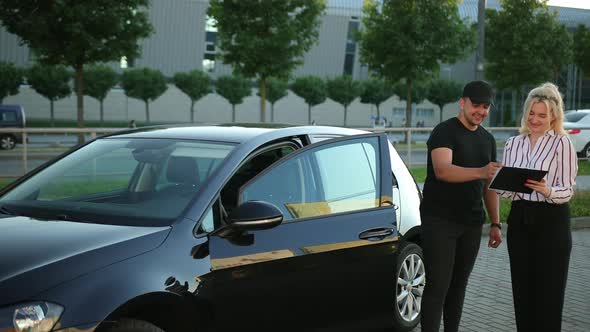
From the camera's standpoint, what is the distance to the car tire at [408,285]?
17.5ft

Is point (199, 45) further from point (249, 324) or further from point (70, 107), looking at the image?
point (249, 324)

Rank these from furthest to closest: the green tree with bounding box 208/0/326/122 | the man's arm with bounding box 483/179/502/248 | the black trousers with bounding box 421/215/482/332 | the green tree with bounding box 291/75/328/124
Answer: the green tree with bounding box 291/75/328/124
the green tree with bounding box 208/0/326/122
the man's arm with bounding box 483/179/502/248
the black trousers with bounding box 421/215/482/332

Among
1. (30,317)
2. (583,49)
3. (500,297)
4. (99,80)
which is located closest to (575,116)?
(500,297)

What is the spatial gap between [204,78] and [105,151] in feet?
196

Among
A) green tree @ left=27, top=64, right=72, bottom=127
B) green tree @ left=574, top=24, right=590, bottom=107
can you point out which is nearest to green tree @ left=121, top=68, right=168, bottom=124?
green tree @ left=27, top=64, right=72, bottom=127

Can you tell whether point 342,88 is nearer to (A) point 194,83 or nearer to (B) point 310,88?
(B) point 310,88

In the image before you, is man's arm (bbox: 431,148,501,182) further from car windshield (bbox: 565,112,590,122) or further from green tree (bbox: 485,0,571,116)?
green tree (bbox: 485,0,571,116)

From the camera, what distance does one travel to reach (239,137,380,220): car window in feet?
13.9

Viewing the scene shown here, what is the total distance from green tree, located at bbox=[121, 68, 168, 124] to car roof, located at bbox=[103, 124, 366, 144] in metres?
57.3

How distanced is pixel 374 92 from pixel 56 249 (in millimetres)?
67965

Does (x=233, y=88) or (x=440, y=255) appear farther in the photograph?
(x=233, y=88)

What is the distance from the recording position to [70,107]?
66.5m

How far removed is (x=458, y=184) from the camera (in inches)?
187

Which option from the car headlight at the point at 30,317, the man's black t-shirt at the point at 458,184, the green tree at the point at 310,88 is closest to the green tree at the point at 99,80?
the green tree at the point at 310,88
